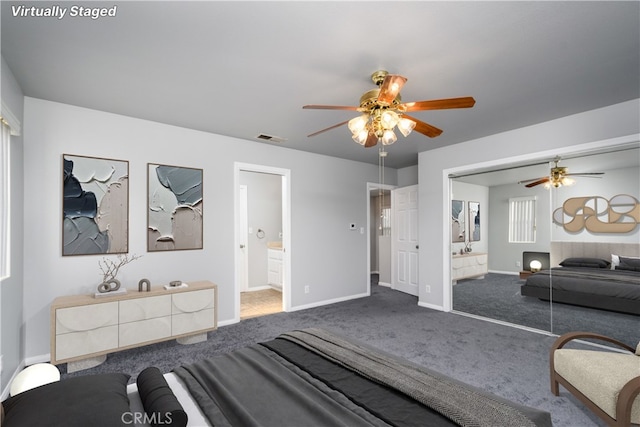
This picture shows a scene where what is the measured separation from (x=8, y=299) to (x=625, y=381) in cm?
437

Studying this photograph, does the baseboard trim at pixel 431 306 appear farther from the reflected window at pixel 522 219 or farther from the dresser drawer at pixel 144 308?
the dresser drawer at pixel 144 308

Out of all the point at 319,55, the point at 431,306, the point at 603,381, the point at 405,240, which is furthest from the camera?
the point at 405,240

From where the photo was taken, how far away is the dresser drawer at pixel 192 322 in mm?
3273

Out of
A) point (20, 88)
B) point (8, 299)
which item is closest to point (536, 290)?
point (8, 299)

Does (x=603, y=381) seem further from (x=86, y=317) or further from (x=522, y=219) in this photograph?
(x=86, y=317)

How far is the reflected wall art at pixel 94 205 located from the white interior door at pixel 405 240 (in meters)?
4.62

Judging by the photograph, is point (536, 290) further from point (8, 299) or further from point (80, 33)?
point (8, 299)

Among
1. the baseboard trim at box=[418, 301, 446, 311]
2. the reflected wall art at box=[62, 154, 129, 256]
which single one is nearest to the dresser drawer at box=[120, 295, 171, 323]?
the reflected wall art at box=[62, 154, 129, 256]

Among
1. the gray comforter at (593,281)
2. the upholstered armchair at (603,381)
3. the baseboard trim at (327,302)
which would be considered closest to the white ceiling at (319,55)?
the gray comforter at (593,281)

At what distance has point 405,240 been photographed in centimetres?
604

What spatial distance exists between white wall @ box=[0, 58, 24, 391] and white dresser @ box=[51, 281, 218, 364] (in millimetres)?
277

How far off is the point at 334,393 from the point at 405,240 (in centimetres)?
490

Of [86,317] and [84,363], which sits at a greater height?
[86,317]

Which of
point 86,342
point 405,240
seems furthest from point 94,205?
point 405,240
